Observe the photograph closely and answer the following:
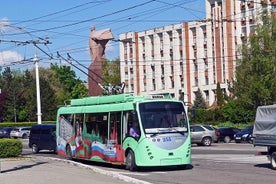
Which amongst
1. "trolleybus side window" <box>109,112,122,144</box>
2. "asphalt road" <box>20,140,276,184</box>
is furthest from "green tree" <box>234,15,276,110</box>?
"trolleybus side window" <box>109,112,122,144</box>

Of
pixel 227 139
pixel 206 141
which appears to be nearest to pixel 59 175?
pixel 206 141

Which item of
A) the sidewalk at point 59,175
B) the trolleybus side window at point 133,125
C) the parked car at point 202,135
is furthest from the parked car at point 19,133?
the trolleybus side window at point 133,125

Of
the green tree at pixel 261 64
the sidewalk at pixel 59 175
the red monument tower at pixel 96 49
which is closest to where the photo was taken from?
the sidewalk at pixel 59 175

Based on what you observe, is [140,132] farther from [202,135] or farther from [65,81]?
[65,81]

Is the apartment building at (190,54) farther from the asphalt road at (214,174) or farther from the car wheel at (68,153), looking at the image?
the asphalt road at (214,174)

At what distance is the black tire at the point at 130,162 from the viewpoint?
78.1 feet

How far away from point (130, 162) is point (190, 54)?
238 ft

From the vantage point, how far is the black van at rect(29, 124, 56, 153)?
41.0m

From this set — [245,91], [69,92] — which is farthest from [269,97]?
[69,92]

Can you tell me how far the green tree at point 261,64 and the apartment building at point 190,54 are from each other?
21946mm

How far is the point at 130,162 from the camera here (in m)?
24.1

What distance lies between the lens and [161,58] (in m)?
101

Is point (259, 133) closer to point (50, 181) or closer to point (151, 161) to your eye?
point (151, 161)

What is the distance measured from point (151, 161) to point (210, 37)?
69.4m
